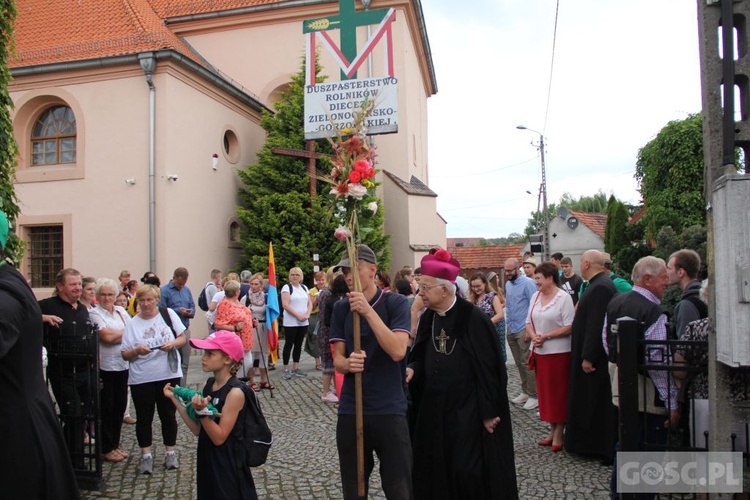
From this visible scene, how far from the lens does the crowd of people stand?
3.64m

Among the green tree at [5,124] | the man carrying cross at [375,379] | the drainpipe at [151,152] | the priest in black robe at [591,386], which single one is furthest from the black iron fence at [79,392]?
the drainpipe at [151,152]

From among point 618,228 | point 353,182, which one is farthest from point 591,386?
→ point 618,228

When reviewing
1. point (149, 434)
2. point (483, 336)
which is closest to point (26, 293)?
point (483, 336)

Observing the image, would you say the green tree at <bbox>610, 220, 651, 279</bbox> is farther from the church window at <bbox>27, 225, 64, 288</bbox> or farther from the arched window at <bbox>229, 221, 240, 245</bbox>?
the church window at <bbox>27, 225, 64, 288</bbox>

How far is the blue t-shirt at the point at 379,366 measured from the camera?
3.76 m

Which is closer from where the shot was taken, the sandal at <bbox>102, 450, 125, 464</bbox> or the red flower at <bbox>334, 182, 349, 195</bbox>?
the red flower at <bbox>334, 182, 349, 195</bbox>

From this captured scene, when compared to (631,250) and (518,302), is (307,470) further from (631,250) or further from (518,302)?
(631,250)

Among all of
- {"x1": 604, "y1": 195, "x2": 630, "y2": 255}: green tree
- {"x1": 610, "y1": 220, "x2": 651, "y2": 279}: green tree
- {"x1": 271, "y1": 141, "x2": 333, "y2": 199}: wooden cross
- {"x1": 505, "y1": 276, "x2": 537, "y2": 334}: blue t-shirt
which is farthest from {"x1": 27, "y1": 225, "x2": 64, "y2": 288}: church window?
{"x1": 604, "y1": 195, "x2": 630, "y2": 255}: green tree

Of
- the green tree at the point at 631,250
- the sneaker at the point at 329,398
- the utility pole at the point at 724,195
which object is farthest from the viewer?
the green tree at the point at 631,250

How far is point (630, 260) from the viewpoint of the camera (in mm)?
23844

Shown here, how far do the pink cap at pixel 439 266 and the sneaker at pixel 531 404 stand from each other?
4.72 metres

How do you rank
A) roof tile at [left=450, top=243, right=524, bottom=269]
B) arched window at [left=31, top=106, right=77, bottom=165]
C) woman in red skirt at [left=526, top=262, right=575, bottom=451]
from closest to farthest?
1. woman in red skirt at [left=526, top=262, right=575, bottom=451]
2. arched window at [left=31, top=106, right=77, bottom=165]
3. roof tile at [left=450, top=243, right=524, bottom=269]

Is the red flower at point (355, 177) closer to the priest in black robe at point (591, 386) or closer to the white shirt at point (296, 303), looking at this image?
the priest in black robe at point (591, 386)

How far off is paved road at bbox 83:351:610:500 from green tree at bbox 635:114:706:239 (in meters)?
24.0
